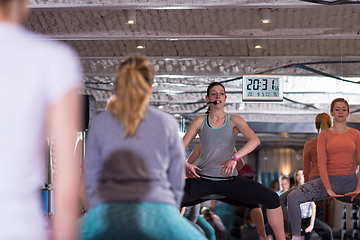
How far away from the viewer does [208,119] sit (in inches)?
153

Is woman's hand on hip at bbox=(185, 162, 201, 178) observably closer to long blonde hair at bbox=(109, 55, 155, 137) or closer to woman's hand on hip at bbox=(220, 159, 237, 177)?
woman's hand on hip at bbox=(220, 159, 237, 177)

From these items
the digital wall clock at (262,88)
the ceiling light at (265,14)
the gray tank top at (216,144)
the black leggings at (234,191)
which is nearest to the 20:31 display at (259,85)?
the digital wall clock at (262,88)

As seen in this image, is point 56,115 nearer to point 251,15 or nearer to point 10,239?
point 10,239

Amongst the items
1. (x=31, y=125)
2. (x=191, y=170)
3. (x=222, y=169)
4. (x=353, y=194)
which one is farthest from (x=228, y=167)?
(x=31, y=125)

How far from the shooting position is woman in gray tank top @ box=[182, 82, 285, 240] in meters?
3.60

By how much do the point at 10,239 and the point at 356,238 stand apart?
14.9ft

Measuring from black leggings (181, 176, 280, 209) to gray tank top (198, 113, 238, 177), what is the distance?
0.43 feet

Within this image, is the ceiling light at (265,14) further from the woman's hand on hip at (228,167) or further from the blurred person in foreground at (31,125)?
the blurred person in foreground at (31,125)

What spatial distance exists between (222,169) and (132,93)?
2220mm

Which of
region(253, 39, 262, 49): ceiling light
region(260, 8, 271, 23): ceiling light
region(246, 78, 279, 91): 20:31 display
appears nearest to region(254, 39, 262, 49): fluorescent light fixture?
region(253, 39, 262, 49): ceiling light

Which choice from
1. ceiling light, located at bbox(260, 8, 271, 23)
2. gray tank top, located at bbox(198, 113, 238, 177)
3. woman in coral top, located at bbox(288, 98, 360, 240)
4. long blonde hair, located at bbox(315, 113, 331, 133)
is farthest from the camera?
ceiling light, located at bbox(260, 8, 271, 23)

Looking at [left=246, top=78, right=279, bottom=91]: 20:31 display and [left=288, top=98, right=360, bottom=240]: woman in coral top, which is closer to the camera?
[left=288, top=98, right=360, bottom=240]: woman in coral top

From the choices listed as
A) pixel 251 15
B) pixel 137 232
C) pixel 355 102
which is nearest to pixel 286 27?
pixel 251 15

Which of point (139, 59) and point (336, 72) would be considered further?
point (336, 72)
